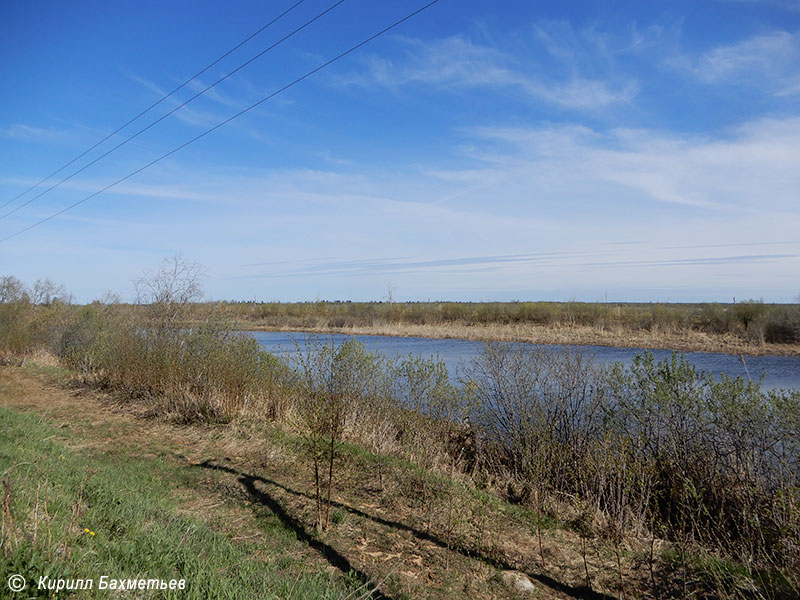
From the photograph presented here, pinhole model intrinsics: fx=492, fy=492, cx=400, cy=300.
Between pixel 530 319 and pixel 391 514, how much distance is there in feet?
126

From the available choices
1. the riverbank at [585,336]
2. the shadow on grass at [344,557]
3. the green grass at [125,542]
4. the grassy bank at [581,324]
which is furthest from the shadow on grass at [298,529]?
the riverbank at [585,336]

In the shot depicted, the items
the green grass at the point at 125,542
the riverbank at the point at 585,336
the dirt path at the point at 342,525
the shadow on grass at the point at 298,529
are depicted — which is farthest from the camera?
the riverbank at the point at 585,336

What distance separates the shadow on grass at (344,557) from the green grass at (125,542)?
0.83 ft

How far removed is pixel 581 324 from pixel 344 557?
37086 millimetres

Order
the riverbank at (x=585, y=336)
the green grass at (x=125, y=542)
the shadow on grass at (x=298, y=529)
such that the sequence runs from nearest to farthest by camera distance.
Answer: the green grass at (x=125, y=542)
the shadow on grass at (x=298, y=529)
the riverbank at (x=585, y=336)

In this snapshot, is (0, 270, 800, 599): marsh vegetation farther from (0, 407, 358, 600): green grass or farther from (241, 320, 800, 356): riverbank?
(241, 320, 800, 356): riverbank

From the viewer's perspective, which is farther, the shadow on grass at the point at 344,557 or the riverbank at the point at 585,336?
the riverbank at the point at 585,336

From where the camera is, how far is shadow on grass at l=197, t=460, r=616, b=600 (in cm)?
534

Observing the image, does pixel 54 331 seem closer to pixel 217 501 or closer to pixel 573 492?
pixel 217 501

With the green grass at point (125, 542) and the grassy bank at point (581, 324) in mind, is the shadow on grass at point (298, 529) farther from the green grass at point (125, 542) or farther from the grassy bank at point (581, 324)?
the grassy bank at point (581, 324)

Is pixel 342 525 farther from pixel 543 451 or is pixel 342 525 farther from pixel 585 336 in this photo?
pixel 585 336

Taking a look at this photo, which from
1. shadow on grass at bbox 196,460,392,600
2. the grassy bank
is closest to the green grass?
shadow on grass at bbox 196,460,392,600

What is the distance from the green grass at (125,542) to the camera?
10.3 feet

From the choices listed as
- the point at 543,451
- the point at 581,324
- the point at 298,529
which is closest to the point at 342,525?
the point at 298,529
